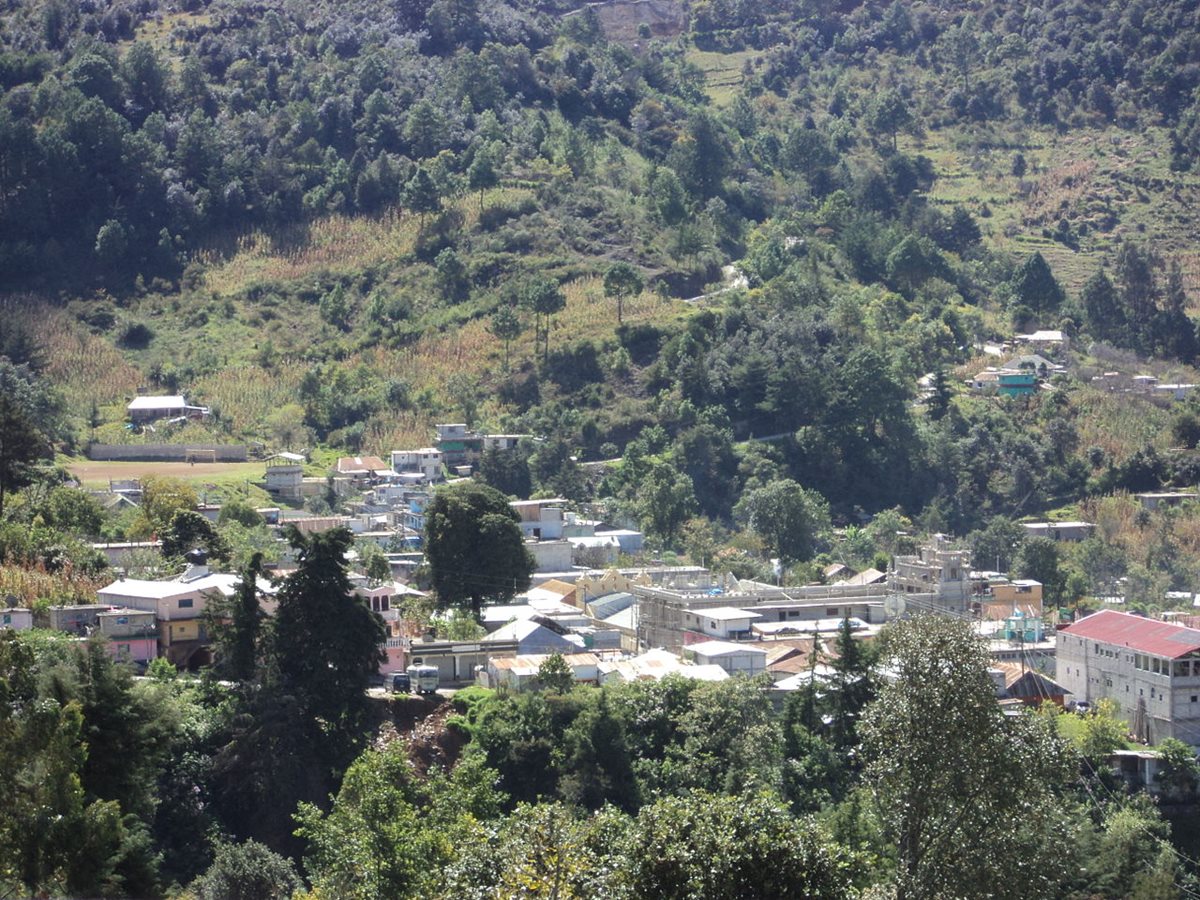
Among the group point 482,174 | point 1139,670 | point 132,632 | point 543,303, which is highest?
point 482,174

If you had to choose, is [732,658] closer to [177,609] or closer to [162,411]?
[177,609]

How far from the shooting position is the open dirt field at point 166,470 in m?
58.7

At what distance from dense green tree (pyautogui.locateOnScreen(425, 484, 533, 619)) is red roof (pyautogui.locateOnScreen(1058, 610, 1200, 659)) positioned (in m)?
12.7

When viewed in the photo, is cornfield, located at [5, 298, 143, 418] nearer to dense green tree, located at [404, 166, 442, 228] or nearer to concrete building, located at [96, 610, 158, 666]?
dense green tree, located at [404, 166, 442, 228]

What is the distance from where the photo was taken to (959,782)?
2567 centimetres

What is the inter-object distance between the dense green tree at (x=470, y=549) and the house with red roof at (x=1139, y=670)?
1259 cm

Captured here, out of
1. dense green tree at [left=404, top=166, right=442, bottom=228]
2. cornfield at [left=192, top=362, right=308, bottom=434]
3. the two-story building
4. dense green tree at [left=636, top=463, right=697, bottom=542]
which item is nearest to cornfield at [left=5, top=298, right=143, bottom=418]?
cornfield at [left=192, top=362, right=308, bottom=434]

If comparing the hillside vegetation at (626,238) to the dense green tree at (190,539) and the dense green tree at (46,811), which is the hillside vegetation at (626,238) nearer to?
the dense green tree at (190,539)

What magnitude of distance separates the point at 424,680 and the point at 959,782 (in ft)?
51.8

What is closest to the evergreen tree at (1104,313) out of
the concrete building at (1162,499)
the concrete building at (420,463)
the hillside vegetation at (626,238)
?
the hillside vegetation at (626,238)

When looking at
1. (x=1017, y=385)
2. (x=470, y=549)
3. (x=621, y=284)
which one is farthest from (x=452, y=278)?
(x=470, y=549)

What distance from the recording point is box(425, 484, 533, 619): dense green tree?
150ft

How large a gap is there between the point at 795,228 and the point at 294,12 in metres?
29.5

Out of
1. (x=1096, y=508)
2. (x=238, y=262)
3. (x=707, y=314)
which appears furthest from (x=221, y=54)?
(x=1096, y=508)
